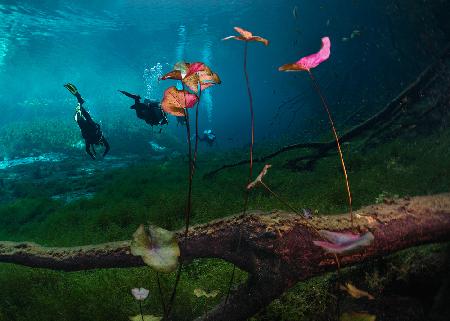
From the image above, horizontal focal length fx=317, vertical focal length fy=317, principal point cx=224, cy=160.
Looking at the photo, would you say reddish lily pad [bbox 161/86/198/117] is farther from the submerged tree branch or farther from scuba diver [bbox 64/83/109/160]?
scuba diver [bbox 64/83/109/160]

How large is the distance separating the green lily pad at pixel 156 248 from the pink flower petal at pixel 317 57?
134cm

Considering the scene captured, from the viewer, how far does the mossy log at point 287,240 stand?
2.21 m

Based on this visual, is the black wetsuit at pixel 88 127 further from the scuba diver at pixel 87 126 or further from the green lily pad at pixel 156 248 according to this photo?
the green lily pad at pixel 156 248

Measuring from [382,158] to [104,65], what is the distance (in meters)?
63.6

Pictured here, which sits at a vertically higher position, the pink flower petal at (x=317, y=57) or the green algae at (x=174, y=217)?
the pink flower petal at (x=317, y=57)

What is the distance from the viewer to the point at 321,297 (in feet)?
8.52

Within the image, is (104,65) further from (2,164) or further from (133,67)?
(2,164)

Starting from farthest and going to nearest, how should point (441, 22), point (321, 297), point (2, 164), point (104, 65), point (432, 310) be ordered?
point (104, 65) < point (2, 164) < point (441, 22) < point (321, 297) < point (432, 310)

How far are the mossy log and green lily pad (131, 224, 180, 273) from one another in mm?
608

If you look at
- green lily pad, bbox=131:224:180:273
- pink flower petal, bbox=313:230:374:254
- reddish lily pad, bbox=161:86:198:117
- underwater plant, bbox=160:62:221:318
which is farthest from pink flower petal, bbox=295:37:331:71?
green lily pad, bbox=131:224:180:273

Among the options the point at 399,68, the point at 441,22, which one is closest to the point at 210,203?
the point at 441,22

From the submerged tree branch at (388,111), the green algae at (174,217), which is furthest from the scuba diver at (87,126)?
the submerged tree branch at (388,111)

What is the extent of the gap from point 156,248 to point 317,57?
1510 millimetres

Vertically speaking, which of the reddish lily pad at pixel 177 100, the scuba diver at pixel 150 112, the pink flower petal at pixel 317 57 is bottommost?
the scuba diver at pixel 150 112
